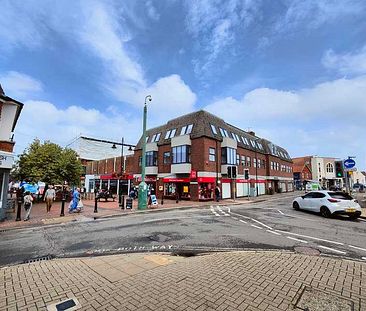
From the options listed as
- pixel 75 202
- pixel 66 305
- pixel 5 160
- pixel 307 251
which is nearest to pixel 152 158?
pixel 75 202

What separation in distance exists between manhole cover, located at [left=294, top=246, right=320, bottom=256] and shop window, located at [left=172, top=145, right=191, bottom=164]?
2052 centimetres

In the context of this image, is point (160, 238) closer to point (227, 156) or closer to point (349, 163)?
point (349, 163)

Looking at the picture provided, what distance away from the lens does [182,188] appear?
28.1 m

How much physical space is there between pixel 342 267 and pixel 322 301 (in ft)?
6.98

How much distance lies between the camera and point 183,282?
4.32 meters

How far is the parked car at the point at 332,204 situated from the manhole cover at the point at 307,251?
27.6 feet

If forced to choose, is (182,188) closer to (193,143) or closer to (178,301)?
(193,143)

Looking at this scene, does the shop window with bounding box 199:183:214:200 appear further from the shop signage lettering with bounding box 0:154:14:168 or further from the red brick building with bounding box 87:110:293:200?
the shop signage lettering with bounding box 0:154:14:168

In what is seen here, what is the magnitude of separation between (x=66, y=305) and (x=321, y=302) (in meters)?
3.99

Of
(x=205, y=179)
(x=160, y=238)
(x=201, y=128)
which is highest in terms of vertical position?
(x=201, y=128)

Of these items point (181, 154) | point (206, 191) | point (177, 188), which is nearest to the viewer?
point (206, 191)

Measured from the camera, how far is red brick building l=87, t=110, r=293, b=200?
26.6 m

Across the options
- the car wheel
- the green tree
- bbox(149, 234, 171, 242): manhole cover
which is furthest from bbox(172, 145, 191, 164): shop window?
bbox(149, 234, 171, 242): manhole cover

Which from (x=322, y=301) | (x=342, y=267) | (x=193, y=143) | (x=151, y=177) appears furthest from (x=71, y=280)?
(x=151, y=177)
